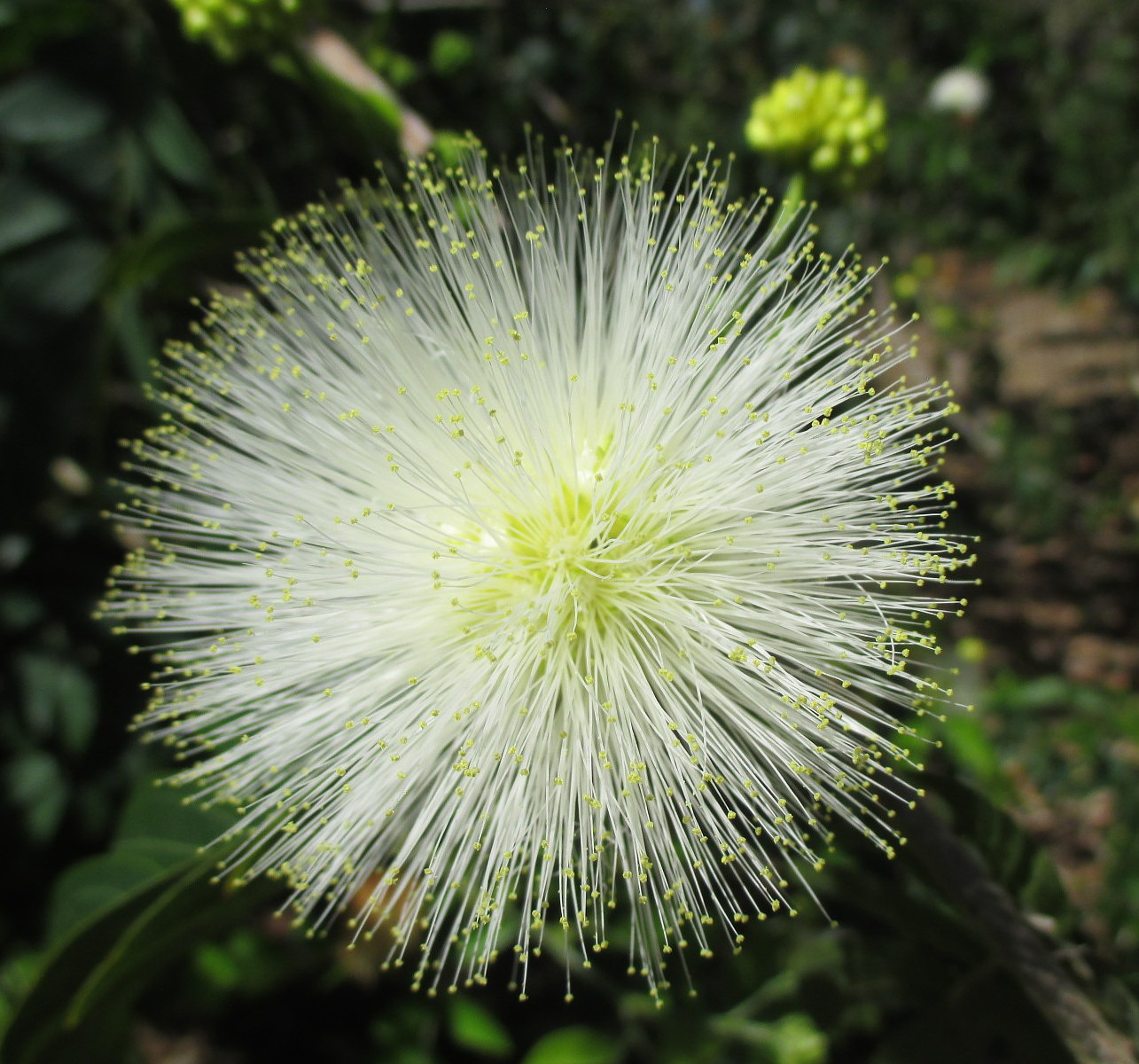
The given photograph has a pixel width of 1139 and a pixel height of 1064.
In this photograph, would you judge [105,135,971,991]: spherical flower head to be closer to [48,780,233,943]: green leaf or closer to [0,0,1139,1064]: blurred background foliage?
[48,780,233,943]: green leaf

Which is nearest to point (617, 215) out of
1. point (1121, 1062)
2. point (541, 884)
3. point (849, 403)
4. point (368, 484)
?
point (849, 403)

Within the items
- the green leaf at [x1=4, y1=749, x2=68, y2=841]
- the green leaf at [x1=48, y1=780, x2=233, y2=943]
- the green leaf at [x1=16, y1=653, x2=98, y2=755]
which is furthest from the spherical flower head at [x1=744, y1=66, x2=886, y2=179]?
the green leaf at [x1=4, y1=749, x2=68, y2=841]

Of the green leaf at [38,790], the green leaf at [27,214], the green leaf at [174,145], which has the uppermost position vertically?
the green leaf at [174,145]

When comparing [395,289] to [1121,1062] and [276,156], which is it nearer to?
[276,156]

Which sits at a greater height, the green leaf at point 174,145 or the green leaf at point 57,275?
the green leaf at point 174,145

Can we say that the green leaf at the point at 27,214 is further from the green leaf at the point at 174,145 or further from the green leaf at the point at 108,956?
the green leaf at the point at 108,956

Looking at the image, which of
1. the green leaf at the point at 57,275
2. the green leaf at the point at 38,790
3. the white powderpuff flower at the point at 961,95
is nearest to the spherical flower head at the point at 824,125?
the green leaf at the point at 57,275
